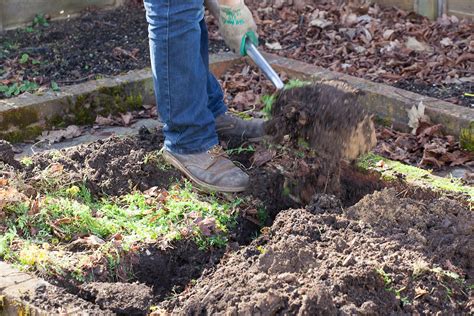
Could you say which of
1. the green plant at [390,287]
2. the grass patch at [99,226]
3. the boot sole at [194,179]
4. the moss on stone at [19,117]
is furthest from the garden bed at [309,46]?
the green plant at [390,287]

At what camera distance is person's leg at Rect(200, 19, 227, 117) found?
4.90 metres

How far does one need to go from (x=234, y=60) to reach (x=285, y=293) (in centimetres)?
367

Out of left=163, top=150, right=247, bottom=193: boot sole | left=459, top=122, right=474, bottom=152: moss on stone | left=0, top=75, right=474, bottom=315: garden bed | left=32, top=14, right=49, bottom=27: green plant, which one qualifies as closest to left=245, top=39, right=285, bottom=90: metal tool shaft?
left=0, top=75, right=474, bottom=315: garden bed

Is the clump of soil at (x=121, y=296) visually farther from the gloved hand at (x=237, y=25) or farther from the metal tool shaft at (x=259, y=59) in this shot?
the gloved hand at (x=237, y=25)

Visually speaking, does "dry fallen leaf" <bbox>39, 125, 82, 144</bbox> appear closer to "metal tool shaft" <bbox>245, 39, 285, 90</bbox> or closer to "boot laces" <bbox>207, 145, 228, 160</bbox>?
"boot laces" <bbox>207, 145, 228, 160</bbox>

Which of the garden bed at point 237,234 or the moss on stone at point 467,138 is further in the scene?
the moss on stone at point 467,138

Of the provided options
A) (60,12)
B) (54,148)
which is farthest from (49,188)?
(60,12)

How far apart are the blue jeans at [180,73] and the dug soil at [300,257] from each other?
280 mm

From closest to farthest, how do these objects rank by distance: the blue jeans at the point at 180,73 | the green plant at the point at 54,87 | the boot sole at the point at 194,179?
the blue jeans at the point at 180,73
the boot sole at the point at 194,179
the green plant at the point at 54,87

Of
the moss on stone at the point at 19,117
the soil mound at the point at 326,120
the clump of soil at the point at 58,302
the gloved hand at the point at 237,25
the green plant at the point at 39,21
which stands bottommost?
the green plant at the point at 39,21

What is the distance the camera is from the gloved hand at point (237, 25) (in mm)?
4645

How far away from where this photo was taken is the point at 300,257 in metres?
3.45

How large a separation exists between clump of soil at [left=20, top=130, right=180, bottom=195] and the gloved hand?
737 mm

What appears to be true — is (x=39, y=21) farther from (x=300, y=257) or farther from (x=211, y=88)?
(x=300, y=257)
